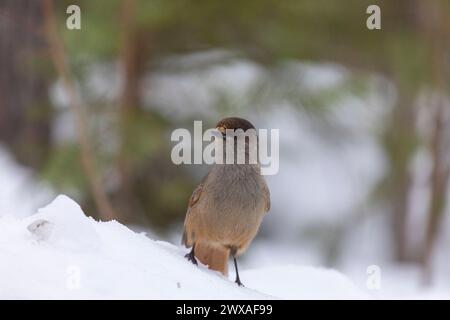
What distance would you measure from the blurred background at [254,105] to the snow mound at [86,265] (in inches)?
91.5

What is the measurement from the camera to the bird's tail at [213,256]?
3102mm

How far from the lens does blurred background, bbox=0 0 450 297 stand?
5.37 meters

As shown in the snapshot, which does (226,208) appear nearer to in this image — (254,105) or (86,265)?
(86,265)

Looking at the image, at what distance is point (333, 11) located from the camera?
5.69 meters

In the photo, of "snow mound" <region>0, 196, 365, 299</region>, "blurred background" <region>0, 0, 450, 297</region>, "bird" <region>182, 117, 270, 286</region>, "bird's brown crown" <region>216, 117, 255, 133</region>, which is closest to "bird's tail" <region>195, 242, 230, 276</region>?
Answer: "bird" <region>182, 117, 270, 286</region>

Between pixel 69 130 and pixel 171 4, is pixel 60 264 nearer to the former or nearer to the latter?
pixel 171 4

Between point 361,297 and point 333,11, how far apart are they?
3.05 m

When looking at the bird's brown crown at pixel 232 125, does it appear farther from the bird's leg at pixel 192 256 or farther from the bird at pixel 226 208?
the bird's leg at pixel 192 256

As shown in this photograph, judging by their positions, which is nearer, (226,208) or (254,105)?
(226,208)

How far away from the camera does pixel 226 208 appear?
9.99 feet

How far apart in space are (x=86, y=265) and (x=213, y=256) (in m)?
0.92

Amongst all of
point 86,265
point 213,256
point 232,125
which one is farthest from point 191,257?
point 86,265

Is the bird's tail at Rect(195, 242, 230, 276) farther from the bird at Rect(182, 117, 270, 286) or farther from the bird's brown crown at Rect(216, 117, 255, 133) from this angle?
the bird's brown crown at Rect(216, 117, 255, 133)

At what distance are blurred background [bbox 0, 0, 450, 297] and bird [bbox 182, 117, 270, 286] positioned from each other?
1833 mm
